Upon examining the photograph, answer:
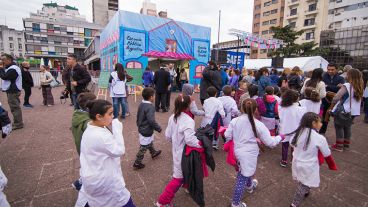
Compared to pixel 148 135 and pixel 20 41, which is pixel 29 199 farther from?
pixel 20 41

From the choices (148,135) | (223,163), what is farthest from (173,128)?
(223,163)

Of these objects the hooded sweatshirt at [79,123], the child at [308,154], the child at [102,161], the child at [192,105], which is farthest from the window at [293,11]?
the child at [102,161]

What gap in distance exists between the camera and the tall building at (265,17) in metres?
49.3

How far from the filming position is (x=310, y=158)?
7.58 feet

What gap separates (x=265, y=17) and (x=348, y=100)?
2245 inches

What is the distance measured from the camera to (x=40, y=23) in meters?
54.8

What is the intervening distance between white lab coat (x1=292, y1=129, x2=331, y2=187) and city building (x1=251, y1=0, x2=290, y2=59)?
52.3 m

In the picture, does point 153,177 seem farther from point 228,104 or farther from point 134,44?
point 134,44

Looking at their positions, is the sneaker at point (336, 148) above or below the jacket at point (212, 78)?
below

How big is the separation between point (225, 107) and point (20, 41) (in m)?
88.5

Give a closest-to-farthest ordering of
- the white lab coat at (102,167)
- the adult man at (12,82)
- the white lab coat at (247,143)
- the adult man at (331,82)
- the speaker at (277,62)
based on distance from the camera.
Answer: the white lab coat at (102,167) < the white lab coat at (247,143) < the adult man at (331,82) < the adult man at (12,82) < the speaker at (277,62)

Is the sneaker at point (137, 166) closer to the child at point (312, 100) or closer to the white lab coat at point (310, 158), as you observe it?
the white lab coat at point (310, 158)

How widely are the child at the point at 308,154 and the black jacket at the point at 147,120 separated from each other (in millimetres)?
1898

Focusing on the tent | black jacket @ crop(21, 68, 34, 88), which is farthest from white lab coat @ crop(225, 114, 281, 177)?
the tent
